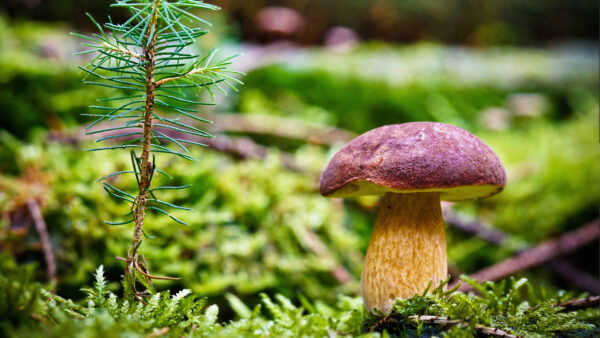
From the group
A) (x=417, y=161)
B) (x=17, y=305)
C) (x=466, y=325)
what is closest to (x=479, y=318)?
(x=466, y=325)

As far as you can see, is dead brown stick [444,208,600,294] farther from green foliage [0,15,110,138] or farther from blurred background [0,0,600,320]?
green foliage [0,15,110,138]

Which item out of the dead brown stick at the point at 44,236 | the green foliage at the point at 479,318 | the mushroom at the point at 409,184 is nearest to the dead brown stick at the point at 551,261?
the mushroom at the point at 409,184

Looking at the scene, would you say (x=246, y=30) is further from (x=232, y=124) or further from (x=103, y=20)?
(x=232, y=124)

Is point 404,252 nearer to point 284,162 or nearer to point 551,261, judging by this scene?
point 284,162

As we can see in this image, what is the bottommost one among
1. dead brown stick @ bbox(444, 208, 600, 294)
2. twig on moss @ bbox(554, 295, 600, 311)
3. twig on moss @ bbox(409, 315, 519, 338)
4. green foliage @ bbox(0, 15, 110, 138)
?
twig on moss @ bbox(409, 315, 519, 338)

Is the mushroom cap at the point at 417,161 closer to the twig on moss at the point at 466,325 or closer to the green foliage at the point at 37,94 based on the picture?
the twig on moss at the point at 466,325

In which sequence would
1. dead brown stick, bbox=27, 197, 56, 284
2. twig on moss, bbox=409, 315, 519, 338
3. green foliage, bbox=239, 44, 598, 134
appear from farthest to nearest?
green foliage, bbox=239, 44, 598, 134
dead brown stick, bbox=27, 197, 56, 284
twig on moss, bbox=409, 315, 519, 338

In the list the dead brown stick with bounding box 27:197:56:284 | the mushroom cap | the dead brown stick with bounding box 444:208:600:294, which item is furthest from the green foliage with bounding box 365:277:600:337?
the dead brown stick with bounding box 444:208:600:294
